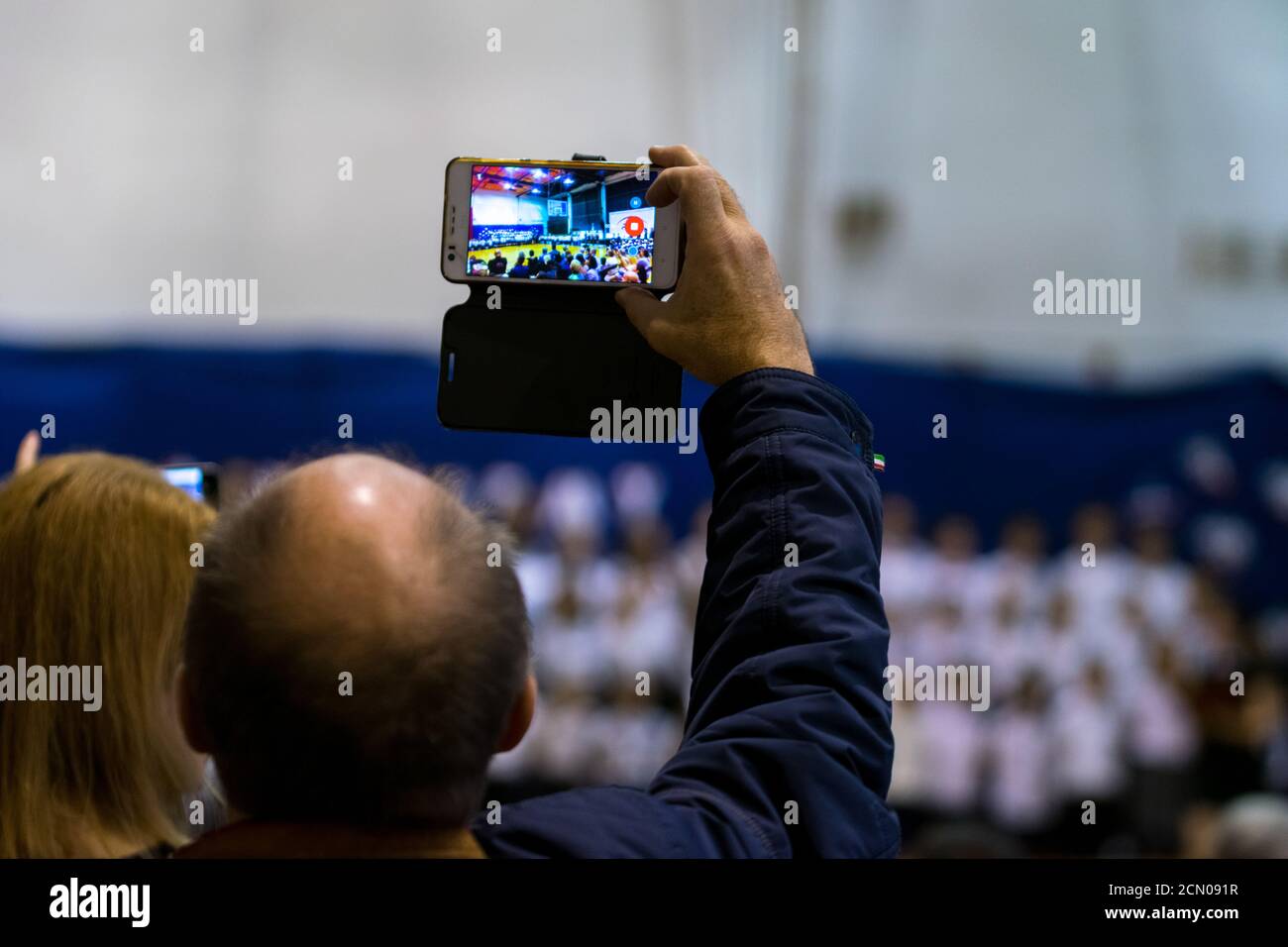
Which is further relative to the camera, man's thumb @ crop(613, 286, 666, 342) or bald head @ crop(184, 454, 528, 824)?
man's thumb @ crop(613, 286, 666, 342)

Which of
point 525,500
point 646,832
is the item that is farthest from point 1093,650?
point 646,832

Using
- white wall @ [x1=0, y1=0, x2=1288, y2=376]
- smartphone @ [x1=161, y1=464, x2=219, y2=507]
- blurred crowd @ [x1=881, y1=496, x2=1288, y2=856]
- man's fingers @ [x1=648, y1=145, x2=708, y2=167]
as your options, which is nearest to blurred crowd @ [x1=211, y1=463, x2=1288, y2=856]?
blurred crowd @ [x1=881, y1=496, x2=1288, y2=856]

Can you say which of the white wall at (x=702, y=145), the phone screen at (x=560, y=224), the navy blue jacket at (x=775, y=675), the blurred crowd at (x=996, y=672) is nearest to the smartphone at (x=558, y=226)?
the phone screen at (x=560, y=224)

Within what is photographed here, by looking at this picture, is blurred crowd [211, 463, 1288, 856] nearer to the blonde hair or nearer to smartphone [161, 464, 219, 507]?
smartphone [161, 464, 219, 507]

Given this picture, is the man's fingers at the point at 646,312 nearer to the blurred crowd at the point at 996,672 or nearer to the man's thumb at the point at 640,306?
the man's thumb at the point at 640,306

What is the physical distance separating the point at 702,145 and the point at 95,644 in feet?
13.2

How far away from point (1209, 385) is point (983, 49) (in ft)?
5.64

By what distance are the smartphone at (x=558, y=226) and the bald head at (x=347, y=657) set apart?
37 centimetres

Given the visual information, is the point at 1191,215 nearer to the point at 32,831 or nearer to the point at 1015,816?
the point at 1015,816

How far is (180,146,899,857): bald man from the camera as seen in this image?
61 centimetres

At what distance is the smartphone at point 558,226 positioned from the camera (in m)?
0.96

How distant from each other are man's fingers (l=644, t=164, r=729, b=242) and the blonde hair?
46 centimetres
